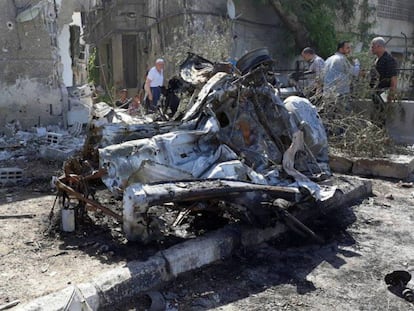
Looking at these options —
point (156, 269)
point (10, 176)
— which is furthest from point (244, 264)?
point (10, 176)

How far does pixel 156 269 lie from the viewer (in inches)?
134

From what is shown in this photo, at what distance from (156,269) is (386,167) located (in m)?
4.86

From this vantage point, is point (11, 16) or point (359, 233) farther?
point (11, 16)

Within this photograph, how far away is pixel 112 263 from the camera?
3.51m

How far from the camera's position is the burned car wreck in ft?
12.1

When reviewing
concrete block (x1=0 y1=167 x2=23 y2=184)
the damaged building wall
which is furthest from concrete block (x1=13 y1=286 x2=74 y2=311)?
the damaged building wall

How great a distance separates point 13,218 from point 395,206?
447 centimetres

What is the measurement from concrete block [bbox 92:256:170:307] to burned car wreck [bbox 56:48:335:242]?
0.35 m

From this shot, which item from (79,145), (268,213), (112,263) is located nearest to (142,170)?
(112,263)

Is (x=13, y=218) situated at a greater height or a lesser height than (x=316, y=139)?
lesser

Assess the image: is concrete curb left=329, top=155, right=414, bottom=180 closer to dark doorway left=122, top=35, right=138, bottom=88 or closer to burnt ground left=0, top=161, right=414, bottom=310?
burnt ground left=0, top=161, right=414, bottom=310

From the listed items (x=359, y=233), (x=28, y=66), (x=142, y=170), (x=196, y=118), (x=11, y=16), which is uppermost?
(x=11, y=16)

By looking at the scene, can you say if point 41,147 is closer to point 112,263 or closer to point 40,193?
point 40,193

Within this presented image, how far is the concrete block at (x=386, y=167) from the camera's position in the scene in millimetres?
6891
